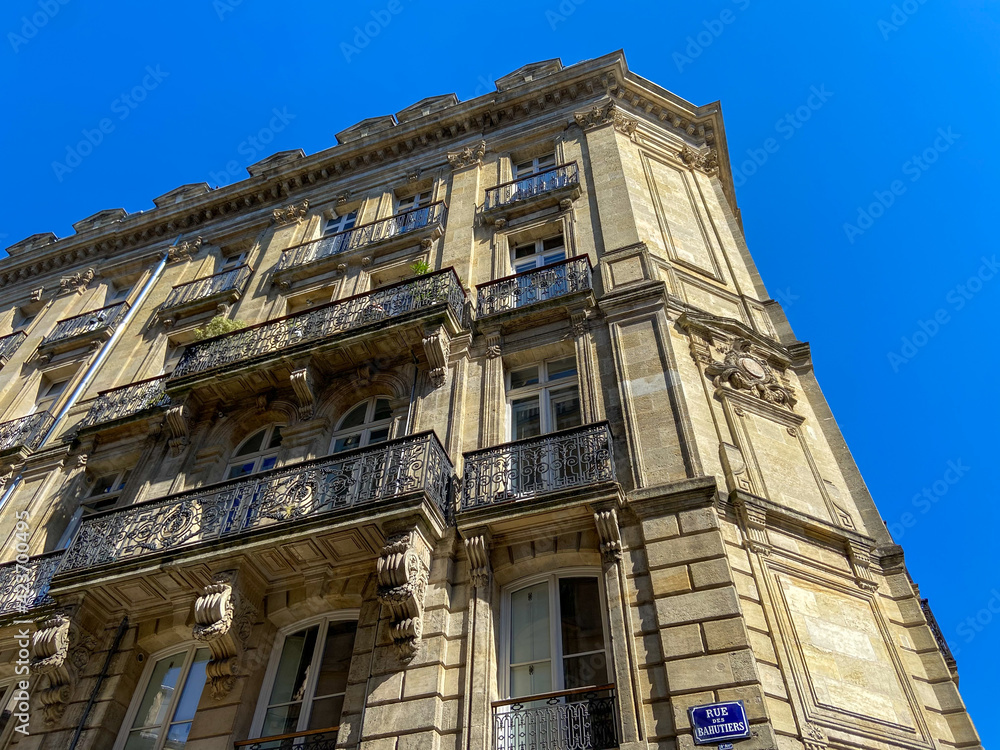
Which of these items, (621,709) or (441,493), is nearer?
(621,709)

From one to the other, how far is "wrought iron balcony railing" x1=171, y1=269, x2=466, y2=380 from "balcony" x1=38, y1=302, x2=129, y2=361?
577cm

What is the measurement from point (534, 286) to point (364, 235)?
5.98 metres

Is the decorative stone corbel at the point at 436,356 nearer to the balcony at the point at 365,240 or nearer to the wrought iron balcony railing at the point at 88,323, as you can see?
the balcony at the point at 365,240

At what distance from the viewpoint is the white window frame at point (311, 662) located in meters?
8.95

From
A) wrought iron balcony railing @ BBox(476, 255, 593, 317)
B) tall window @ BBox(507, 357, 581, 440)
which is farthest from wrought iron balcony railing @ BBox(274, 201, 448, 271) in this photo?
tall window @ BBox(507, 357, 581, 440)

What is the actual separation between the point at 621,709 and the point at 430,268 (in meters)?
10.00

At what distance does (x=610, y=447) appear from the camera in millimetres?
9398

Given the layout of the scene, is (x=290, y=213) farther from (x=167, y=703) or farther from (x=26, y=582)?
(x=167, y=703)

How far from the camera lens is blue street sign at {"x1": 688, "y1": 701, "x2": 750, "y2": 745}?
665 centimetres

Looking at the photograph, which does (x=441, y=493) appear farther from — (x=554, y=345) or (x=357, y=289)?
(x=357, y=289)

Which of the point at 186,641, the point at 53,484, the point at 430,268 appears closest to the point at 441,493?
the point at 186,641

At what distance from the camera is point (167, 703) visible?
9.76m

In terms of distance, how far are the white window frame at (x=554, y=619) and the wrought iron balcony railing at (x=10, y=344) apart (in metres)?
17.3

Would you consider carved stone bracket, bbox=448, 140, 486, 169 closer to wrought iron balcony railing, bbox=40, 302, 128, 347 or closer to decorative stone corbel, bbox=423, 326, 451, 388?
decorative stone corbel, bbox=423, 326, 451, 388
